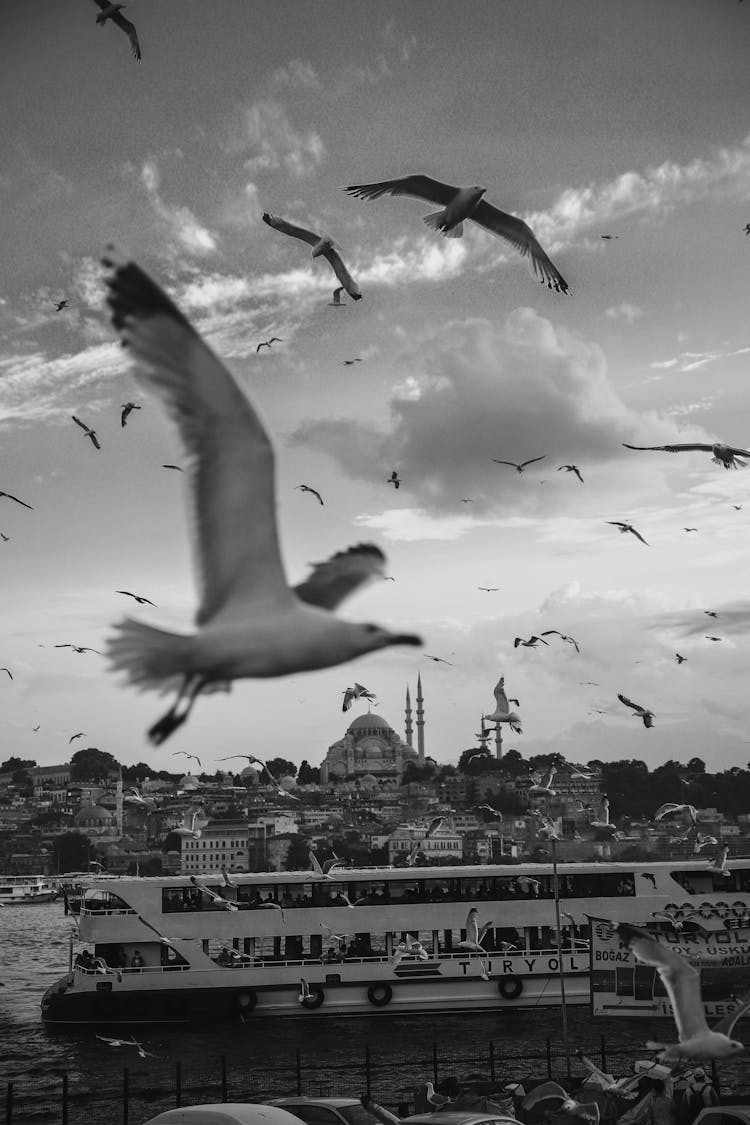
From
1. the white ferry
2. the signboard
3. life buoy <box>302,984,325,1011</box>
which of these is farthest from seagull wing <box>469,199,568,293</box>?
the white ferry

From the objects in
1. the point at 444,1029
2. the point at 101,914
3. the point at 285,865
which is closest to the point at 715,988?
the point at 444,1029

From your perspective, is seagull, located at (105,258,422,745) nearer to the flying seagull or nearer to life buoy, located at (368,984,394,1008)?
the flying seagull

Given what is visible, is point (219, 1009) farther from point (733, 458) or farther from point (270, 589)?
point (270, 589)

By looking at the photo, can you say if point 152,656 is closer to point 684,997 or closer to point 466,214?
point 684,997

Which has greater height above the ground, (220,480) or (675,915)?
(220,480)

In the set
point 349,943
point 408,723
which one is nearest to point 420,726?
point 408,723

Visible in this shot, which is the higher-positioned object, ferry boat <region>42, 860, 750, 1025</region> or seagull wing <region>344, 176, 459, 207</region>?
seagull wing <region>344, 176, 459, 207</region>

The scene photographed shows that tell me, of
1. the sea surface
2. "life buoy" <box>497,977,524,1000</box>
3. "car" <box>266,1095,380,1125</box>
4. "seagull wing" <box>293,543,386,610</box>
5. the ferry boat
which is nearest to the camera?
"seagull wing" <box>293,543,386,610</box>
